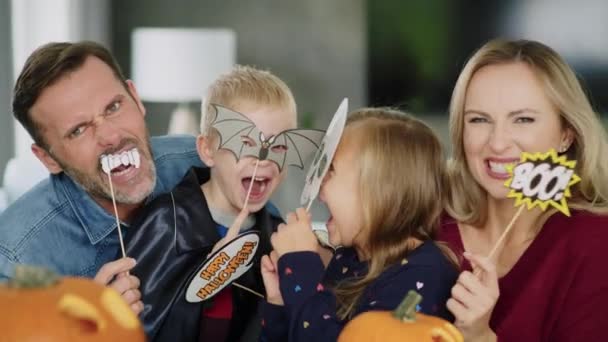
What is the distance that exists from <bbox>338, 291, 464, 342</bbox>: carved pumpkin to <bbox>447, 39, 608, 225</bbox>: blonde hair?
26.4 inches

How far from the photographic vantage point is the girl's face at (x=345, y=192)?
4.99 ft

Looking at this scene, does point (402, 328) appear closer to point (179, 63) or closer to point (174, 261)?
point (174, 261)

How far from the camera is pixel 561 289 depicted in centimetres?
153

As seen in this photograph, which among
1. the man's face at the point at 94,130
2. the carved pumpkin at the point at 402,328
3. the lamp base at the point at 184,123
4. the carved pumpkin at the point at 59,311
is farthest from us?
the lamp base at the point at 184,123

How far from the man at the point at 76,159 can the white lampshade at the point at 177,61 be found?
3091 mm

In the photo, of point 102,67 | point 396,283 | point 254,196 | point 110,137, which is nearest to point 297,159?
point 254,196

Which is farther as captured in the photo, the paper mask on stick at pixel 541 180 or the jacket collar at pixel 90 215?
the jacket collar at pixel 90 215

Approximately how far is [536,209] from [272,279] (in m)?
0.58

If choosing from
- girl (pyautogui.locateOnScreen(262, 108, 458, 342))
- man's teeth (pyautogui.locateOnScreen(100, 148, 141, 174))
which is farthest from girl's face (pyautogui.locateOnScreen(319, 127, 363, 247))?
man's teeth (pyautogui.locateOnScreen(100, 148, 141, 174))

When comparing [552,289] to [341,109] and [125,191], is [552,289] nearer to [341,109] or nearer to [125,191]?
[341,109]

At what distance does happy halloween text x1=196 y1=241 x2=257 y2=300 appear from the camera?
4.99 ft

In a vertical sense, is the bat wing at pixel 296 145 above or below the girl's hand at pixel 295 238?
above

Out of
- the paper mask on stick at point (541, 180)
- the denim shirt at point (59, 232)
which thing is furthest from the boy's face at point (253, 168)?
the paper mask on stick at point (541, 180)

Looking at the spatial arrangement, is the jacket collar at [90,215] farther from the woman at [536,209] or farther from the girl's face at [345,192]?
the woman at [536,209]
